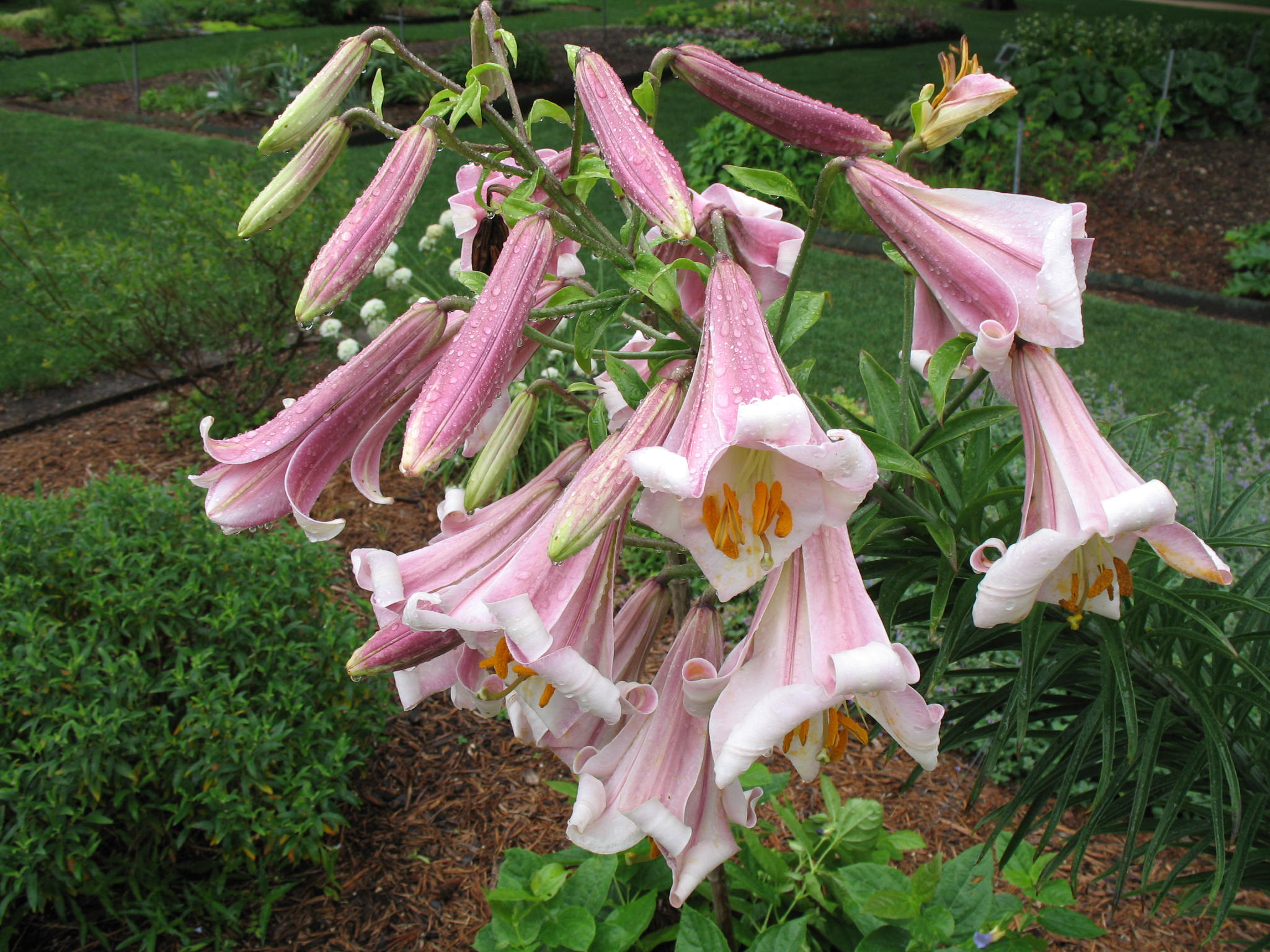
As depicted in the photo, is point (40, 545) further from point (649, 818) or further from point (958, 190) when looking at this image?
point (958, 190)

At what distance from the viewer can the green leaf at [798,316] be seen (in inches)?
41.0

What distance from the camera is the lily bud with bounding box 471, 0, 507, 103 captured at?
1011mm

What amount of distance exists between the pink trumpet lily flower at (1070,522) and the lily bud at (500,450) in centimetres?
54

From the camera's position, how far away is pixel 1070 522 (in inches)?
31.9

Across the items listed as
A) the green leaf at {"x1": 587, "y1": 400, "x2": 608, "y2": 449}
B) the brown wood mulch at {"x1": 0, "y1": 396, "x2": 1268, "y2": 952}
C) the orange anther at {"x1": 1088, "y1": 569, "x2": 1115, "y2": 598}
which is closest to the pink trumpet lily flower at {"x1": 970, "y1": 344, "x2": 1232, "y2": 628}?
the orange anther at {"x1": 1088, "y1": 569, "x2": 1115, "y2": 598}

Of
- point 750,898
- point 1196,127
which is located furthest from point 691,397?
point 1196,127

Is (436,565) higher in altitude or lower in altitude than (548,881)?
higher

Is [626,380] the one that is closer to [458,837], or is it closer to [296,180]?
[296,180]

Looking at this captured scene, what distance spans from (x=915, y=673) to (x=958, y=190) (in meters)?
0.47

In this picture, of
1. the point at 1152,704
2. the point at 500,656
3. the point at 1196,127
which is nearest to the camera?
the point at 500,656

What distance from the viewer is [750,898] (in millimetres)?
2158

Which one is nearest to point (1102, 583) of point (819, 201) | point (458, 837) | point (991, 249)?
point (991, 249)

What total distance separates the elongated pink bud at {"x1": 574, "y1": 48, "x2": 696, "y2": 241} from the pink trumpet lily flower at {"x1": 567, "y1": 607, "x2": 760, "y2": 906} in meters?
0.45

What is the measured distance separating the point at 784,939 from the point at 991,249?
114 centimetres
